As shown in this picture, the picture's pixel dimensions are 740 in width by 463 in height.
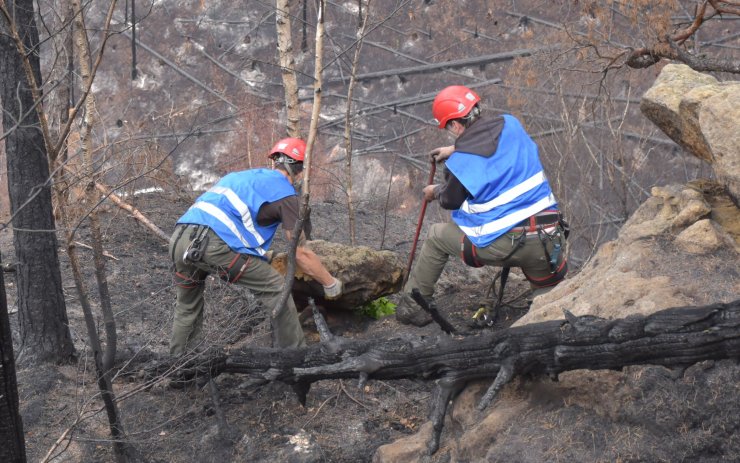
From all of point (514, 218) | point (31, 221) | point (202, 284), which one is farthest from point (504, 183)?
point (31, 221)

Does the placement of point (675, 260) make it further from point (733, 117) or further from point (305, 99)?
point (305, 99)

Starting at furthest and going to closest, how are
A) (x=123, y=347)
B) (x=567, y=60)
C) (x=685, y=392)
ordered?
(x=567, y=60), (x=123, y=347), (x=685, y=392)

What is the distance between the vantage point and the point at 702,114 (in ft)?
17.5

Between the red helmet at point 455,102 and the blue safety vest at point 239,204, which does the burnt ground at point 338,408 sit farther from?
the red helmet at point 455,102

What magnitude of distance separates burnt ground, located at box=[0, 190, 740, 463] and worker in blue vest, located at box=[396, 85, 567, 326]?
1.12m

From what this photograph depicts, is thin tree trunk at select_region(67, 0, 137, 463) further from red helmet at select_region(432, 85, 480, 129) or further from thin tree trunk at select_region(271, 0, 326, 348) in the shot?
red helmet at select_region(432, 85, 480, 129)

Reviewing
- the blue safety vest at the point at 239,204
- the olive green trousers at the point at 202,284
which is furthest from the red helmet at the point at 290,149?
the olive green trousers at the point at 202,284

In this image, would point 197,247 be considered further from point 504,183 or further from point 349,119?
point 349,119

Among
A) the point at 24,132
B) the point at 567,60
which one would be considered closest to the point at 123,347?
the point at 24,132

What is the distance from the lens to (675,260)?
5.10m

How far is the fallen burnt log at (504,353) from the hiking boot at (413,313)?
1.76 meters

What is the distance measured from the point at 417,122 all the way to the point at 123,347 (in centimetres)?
1541

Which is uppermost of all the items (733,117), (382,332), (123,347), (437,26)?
(733,117)

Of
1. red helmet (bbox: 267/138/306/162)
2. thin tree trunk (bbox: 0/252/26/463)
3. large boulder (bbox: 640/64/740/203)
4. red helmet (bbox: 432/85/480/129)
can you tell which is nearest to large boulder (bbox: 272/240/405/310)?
red helmet (bbox: 267/138/306/162)
